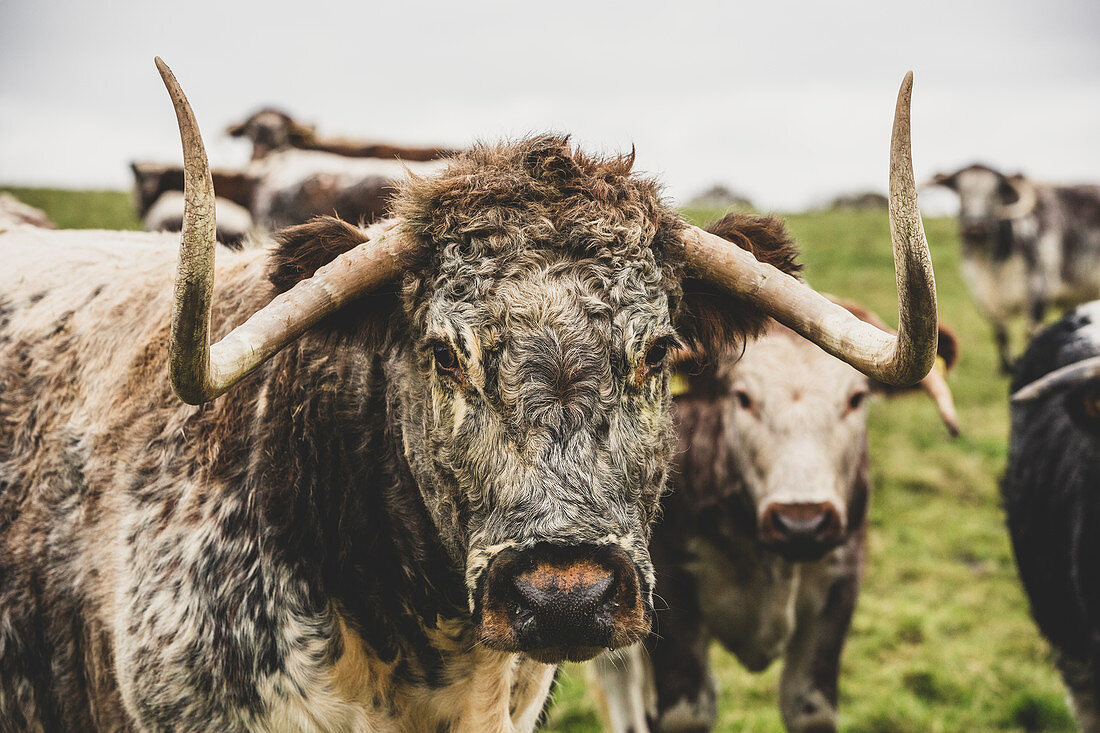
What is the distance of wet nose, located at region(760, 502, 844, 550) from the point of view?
4320 millimetres

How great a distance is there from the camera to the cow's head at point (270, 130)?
1423 centimetres

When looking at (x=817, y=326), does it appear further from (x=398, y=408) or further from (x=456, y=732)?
(x=456, y=732)

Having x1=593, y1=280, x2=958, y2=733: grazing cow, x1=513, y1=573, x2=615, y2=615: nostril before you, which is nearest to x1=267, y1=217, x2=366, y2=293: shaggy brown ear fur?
x1=513, y1=573, x2=615, y2=615: nostril

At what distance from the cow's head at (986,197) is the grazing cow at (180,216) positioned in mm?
12141

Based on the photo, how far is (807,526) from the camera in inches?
170

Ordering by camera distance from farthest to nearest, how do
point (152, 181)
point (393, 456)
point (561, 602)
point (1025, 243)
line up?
point (1025, 243) < point (152, 181) < point (393, 456) < point (561, 602)

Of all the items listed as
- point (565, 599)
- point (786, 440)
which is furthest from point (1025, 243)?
point (565, 599)

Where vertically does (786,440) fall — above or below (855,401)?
below

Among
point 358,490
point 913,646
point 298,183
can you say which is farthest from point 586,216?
point 298,183

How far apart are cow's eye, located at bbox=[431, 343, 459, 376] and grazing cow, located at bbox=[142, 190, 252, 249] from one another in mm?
7099

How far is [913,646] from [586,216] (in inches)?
217

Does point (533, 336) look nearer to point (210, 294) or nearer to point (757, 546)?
point (210, 294)

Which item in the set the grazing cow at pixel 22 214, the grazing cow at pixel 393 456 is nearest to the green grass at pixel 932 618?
the grazing cow at pixel 393 456

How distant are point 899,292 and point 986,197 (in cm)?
1620
